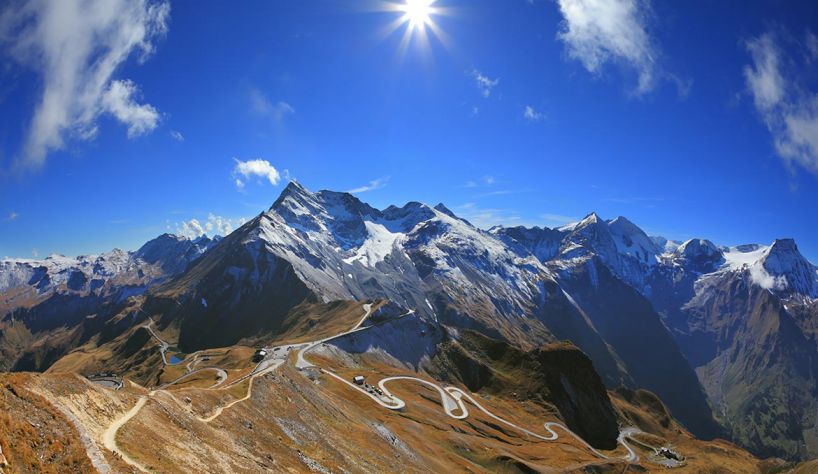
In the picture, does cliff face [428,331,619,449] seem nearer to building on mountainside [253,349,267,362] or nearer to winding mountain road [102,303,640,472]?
winding mountain road [102,303,640,472]

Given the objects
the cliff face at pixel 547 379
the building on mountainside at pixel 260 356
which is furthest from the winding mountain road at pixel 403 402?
the cliff face at pixel 547 379

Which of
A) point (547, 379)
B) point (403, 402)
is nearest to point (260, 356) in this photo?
point (403, 402)

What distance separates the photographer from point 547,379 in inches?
6698

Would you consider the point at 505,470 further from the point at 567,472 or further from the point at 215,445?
the point at 215,445

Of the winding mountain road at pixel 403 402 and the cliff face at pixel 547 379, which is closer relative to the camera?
the winding mountain road at pixel 403 402

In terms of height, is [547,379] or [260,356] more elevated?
[547,379]

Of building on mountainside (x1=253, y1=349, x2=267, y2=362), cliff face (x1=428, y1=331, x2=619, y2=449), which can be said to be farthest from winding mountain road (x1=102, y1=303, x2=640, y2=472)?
cliff face (x1=428, y1=331, x2=619, y2=449)

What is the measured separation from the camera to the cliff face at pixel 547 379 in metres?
164

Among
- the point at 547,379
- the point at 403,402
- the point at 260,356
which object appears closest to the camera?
the point at 403,402

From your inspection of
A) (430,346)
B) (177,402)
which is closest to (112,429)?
(177,402)

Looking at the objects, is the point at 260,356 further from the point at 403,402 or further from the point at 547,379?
the point at 547,379

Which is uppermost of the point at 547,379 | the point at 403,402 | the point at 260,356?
the point at 547,379

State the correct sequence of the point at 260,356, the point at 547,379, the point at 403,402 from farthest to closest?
1. the point at 547,379
2. the point at 260,356
3. the point at 403,402

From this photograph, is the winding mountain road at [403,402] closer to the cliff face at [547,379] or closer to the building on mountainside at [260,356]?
the building on mountainside at [260,356]
